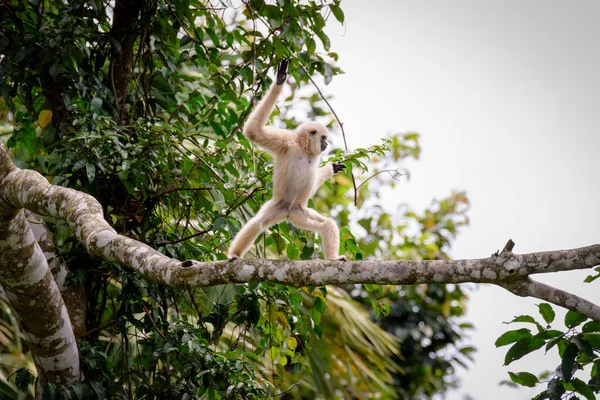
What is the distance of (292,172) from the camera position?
489cm

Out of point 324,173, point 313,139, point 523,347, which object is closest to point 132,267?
point 313,139

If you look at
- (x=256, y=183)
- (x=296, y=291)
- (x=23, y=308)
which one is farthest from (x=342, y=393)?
(x=23, y=308)

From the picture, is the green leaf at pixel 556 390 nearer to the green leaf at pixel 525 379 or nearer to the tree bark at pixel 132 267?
the green leaf at pixel 525 379

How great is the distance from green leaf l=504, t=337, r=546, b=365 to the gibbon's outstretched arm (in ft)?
7.21

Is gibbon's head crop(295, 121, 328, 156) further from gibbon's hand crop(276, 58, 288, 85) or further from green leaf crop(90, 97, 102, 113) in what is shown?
green leaf crop(90, 97, 102, 113)

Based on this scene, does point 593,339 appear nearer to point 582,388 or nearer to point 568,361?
point 568,361

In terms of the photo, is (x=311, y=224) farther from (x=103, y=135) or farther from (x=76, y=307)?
(x=76, y=307)

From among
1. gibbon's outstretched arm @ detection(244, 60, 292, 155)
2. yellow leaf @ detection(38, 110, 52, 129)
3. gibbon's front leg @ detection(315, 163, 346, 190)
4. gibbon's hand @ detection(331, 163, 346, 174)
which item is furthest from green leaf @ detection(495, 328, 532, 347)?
yellow leaf @ detection(38, 110, 52, 129)

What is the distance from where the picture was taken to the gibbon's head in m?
5.02

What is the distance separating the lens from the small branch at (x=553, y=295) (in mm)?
2998

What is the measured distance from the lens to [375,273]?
126 inches

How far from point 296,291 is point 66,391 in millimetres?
1867

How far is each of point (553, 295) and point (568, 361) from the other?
691mm

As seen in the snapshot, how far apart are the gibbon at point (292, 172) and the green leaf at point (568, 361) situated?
66.4 inches
